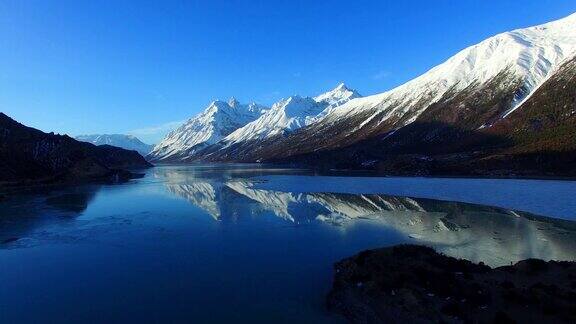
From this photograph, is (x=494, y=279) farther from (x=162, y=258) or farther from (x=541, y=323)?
(x=162, y=258)

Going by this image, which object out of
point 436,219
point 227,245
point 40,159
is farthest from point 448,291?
point 40,159

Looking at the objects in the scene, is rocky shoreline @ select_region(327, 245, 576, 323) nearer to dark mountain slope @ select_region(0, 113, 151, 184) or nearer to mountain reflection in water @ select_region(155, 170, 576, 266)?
mountain reflection in water @ select_region(155, 170, 576, 266)

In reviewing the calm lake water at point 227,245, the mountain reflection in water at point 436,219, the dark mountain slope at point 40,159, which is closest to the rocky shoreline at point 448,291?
the calm lake water at point 227,245

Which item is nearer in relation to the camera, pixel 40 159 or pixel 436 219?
pixel 436 219

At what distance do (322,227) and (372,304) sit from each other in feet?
104

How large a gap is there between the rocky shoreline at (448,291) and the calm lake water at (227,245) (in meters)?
2.64

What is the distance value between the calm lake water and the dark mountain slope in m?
54.8

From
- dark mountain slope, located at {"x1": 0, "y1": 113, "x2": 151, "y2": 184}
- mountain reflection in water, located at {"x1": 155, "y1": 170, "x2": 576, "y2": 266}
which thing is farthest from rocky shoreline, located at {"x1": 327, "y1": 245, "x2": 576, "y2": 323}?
dark mountain slope, located at {"x1": 0, "y1": 113, "x2": 151, "y2": 184}

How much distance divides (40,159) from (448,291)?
165948mm

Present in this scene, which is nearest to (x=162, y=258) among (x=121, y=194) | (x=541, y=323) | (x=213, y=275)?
(x=213, y=275)

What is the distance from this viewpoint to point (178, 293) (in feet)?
115

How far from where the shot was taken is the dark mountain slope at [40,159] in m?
144

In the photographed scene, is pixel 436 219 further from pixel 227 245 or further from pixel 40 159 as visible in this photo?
pixel 40 159

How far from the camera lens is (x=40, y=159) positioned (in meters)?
164
